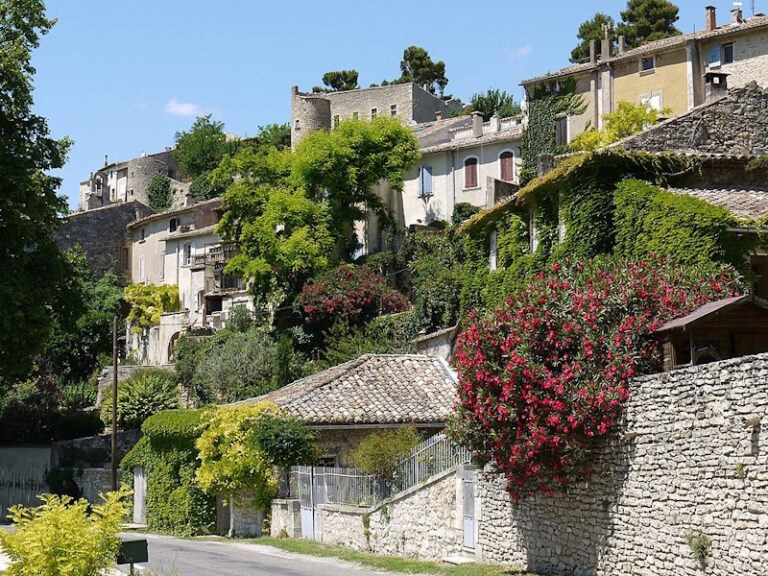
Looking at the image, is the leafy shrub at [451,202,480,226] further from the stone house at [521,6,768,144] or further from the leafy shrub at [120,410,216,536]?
the leafy shrub at [120,410,216,536]

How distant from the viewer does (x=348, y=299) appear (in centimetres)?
5628

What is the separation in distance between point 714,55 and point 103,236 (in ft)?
167

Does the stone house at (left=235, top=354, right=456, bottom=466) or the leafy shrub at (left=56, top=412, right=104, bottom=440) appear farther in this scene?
the leafy shrub at (left=56, top=412, right=104, bottom=440)

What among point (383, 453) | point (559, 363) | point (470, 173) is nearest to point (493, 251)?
point (383, 453)

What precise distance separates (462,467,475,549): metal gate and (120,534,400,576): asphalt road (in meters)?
2.14

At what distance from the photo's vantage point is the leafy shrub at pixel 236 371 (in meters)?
53.4

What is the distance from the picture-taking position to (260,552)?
27.5m

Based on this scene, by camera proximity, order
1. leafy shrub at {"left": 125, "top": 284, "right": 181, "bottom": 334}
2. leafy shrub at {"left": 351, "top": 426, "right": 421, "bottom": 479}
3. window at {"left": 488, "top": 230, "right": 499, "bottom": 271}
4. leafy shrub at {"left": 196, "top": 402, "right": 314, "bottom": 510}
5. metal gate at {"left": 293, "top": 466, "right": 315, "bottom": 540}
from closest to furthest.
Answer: leafy shrub at {"left": 351, "top": 426, "right": 421, "bottom": 479} → metal gate at {"left": 293, "top": 466, "right": 315, "bottom": 540} → leafy shrub at {"left": 196, "top": 402, "right": 314, "bottom": 510} → window at {"left": 488, "top": 230, "right": 499, "bottom": 271} → leafy shrub at {"left": 125, "top": 284, "right": 181, "bottom": 334}

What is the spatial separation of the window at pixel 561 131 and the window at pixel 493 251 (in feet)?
90.1

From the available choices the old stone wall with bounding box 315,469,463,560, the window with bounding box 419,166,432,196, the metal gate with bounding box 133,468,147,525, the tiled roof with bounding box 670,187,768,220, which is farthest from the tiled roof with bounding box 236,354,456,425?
the window with bounding box 419,166,432,196

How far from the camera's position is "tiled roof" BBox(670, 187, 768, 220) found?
24564mm

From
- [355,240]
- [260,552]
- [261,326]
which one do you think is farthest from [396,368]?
[355,240]

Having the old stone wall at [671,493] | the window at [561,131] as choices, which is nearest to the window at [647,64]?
the window at [561,131]

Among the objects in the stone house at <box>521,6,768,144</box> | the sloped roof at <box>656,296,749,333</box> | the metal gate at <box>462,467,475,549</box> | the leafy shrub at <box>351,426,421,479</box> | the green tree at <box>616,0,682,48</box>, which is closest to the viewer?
the sloped roof at <box>656,296,749,333</box>
